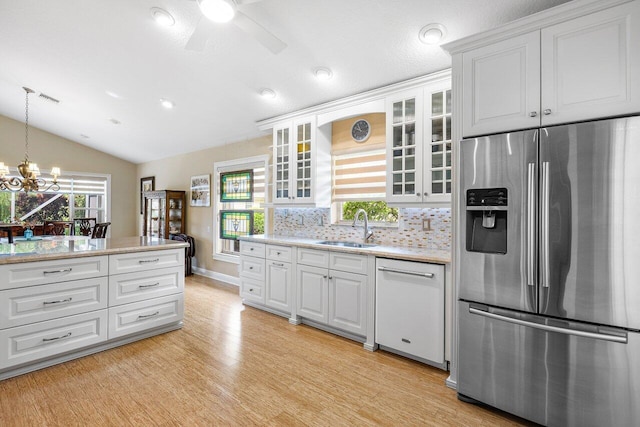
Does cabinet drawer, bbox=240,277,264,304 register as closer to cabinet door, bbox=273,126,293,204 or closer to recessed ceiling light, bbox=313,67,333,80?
cabinet door, bbox=273,126,293,204

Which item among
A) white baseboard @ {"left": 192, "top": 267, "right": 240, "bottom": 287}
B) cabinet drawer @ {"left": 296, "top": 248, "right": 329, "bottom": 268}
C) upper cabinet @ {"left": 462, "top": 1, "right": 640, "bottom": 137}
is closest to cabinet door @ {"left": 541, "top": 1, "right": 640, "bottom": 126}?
upper cabinet @ {"left": 462, "top": 1, "right": 640, "bottom": 137}

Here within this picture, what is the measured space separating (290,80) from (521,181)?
2519 millimetres

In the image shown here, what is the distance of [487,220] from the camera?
210cm

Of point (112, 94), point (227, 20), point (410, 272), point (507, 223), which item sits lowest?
point (410, 272)

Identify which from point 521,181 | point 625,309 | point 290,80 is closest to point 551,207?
point 521,181

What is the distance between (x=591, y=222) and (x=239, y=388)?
97.9 inches

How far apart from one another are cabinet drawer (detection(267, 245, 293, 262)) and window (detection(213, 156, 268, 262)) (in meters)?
1.22

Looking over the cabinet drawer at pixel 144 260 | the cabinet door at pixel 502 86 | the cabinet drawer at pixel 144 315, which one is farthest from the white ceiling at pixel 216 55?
the cabinet drawer at pixel 144 315

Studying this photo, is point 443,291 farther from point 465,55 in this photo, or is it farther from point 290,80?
point 290,80

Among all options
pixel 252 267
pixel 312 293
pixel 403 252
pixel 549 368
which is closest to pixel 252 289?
pixel 252 267

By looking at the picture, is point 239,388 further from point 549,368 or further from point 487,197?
point 487,197

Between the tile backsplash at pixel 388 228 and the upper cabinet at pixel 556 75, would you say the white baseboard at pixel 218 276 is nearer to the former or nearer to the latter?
the tile backsplash at pixel 388 228

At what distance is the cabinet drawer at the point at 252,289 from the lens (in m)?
3.95

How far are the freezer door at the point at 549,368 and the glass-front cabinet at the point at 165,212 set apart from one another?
224 inches
